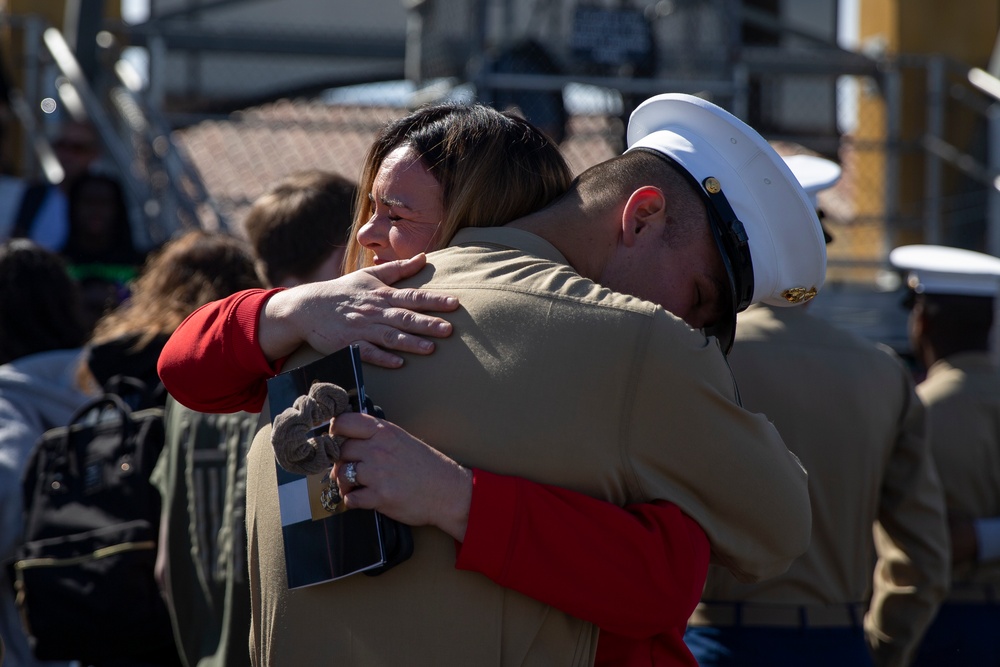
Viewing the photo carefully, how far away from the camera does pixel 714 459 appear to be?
5.67 feet

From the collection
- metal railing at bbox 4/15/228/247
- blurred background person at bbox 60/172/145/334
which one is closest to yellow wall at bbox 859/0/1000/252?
metal railing at bbox 4/15/228/247

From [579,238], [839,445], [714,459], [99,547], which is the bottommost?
[99,547]

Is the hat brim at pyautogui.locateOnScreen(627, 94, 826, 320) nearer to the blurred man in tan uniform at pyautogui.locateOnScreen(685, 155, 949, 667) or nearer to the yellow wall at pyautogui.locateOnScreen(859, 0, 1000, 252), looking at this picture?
the blurred man in tan uniform at pyautogui.locateOnScreen(685, 155, 949, 667)

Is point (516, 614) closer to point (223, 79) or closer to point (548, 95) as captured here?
point (548, 95)

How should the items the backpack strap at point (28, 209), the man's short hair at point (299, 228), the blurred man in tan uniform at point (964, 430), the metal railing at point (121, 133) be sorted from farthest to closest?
1. the metal railing at point (121, 133)
2. the backpack strap at point (28, 209)
3. the blurred man in tan uniform at point (964, 430)
4. the man's short hair at point (299, 228)

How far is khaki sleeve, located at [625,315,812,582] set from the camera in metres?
1.70

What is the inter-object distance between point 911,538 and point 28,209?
16.9ft

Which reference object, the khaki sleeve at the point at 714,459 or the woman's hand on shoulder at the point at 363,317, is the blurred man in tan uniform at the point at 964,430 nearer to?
the khaki sleeve at the point at 714,459

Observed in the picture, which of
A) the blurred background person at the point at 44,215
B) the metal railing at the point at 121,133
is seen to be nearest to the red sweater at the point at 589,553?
the metal railing at the point at 121,133

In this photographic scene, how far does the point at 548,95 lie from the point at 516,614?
5790mm

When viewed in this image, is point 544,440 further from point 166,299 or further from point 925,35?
point 925,35

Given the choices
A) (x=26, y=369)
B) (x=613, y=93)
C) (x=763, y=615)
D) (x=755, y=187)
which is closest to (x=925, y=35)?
(x=613, y=93)

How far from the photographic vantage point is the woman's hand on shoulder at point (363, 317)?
A: 5.76ft

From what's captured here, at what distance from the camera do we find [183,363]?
2047 millimetres
